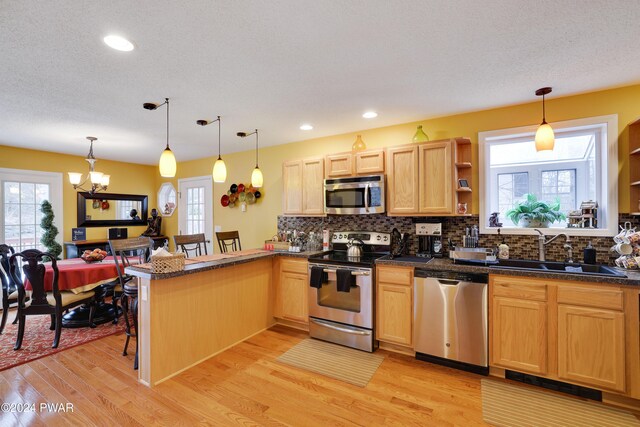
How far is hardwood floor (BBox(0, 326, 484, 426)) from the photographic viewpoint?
2021 mm

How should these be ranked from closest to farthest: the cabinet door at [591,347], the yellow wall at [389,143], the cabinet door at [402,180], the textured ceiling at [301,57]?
1. the textured ceiling at [301,57]
2. the cabinet door at [591,347]
3. the yellow wall at [389,143]
4. the cabinet door at [402,180]

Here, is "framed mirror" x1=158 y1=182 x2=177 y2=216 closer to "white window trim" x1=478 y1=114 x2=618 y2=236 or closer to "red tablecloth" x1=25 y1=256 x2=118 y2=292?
"red tablecloth" x1=25 y1=256 x2=118 y2=292

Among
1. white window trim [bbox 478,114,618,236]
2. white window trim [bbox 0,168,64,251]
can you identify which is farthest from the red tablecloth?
white window trim [bbox 478,114,618,236]

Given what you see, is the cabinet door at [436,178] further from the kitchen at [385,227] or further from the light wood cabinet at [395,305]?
the light wood cabinet at [395,305]

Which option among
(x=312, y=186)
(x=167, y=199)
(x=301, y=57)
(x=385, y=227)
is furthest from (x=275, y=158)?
(x=167, y=199)

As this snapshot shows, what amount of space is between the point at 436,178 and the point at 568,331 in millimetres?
Result: 1665

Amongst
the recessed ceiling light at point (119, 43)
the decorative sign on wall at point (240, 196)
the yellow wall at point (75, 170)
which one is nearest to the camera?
the recessed ceiling light at point (119, 43)

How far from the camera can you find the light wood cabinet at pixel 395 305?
113 inches

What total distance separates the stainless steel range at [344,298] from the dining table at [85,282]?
2471mm

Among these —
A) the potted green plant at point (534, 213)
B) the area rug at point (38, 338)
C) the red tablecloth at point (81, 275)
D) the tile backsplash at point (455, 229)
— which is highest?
the potted green plant at point (534, 213)

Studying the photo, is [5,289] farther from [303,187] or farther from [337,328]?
[337,328]

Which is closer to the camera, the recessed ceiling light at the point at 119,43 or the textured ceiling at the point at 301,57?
the textured ceiling at the point at 301,57

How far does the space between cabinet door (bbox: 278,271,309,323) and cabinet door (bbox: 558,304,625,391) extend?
2.38 m

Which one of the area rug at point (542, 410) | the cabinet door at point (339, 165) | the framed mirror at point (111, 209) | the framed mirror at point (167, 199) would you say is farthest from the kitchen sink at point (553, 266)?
the framed mirror at point (111, 209)
